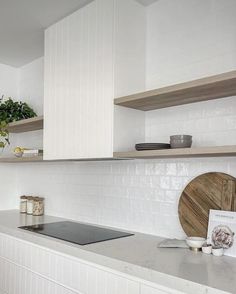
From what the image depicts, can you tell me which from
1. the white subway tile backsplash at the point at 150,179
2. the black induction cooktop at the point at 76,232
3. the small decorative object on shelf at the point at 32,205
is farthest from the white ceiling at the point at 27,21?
the black induction cooktop at the point at 76,232

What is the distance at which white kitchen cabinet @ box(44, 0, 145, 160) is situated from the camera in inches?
84.5

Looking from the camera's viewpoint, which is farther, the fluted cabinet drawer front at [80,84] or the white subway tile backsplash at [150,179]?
the fluted cabinet drawer front at [80,84]

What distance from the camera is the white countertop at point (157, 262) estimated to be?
1.36 metres

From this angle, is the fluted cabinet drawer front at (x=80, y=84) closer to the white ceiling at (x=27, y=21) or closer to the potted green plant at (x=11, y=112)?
the white ceiling at (x=27, y=21)

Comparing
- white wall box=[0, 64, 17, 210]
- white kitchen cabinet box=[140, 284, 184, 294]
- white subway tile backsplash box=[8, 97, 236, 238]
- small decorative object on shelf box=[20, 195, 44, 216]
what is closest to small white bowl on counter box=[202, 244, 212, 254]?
white subway tile backsplash box=[8, 97, 236, 238]

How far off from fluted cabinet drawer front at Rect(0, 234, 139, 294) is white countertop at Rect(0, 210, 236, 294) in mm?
46

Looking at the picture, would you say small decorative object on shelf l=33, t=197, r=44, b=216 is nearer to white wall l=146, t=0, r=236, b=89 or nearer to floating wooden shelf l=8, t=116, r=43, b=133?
floating wooden shelf l=8, t=116, r=43, b=133

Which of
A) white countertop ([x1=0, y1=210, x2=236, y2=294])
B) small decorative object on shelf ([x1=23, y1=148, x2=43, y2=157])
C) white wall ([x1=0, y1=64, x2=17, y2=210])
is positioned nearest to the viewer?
white countertop ([x1=0, y1=210, x2=236, y2=294])

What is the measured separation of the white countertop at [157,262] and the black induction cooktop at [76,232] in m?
0.07

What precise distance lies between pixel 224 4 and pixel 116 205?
1555mm

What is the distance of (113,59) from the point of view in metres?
2.13

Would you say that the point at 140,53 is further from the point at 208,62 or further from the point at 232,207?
the point at 232,207

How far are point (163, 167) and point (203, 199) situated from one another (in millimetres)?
365

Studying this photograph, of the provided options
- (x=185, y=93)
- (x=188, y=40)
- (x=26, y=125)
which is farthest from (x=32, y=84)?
(x=185, y=93)
